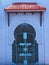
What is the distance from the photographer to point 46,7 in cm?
1214

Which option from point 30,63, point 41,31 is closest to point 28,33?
point 41,31

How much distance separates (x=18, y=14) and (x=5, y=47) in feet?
5.02

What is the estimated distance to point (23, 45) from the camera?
481 inches

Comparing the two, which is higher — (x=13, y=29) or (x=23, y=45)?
(x=13, y=29)

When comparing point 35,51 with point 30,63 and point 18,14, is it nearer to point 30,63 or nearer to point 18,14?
point 30,63

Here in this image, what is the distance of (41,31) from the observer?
12227mm

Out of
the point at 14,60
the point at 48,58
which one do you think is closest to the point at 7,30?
the point at 14,60

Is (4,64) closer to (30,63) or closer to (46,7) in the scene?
(30,63)

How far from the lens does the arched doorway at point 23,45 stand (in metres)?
12.2

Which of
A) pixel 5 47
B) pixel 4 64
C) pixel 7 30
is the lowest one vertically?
pixel 4 64

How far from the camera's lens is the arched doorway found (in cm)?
1222

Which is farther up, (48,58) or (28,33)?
(28,33)

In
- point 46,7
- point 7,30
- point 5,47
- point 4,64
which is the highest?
point 46,7

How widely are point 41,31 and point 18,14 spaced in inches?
48.8
